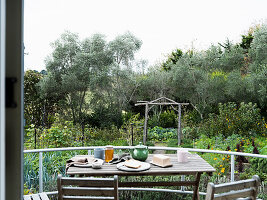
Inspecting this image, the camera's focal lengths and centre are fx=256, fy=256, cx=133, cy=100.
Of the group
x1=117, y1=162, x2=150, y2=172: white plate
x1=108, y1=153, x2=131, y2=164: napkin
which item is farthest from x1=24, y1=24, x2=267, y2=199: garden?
x1=117, y1=162, x2=150, y2=172: white plate

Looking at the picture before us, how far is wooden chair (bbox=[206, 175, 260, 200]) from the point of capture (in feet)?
4.84

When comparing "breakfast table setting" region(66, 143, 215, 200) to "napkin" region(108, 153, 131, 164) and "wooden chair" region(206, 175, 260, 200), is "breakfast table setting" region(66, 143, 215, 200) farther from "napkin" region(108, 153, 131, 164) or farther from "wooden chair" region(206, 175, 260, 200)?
"wooden chair" region(206, 175, 260, 200)

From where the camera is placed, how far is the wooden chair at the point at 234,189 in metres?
1.48

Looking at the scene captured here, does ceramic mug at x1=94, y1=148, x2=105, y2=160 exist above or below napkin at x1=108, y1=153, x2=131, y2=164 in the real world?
above

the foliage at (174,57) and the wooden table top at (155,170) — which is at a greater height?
the foliage at (174,57)

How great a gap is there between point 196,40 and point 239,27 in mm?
2270

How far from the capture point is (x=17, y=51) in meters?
0.61

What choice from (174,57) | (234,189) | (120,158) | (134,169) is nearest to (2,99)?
(234,189)

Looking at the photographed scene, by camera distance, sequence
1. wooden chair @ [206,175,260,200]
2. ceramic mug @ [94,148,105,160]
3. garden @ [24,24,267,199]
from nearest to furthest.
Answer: wooden chair @ [206,175,260,200] → ceramic mug @ [94,148,105,160] → garden @ [24,24,267,199]

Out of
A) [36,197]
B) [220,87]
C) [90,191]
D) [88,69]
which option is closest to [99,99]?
[88,69]

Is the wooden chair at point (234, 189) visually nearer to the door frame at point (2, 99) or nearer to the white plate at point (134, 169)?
the white plate at point (134, 169)

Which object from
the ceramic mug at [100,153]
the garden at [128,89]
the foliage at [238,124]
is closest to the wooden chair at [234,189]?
the ceramic mug at [100,153]

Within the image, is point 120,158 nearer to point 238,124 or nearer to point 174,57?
point 238,124

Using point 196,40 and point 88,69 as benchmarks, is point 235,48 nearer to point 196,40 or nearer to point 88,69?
point 196,40
